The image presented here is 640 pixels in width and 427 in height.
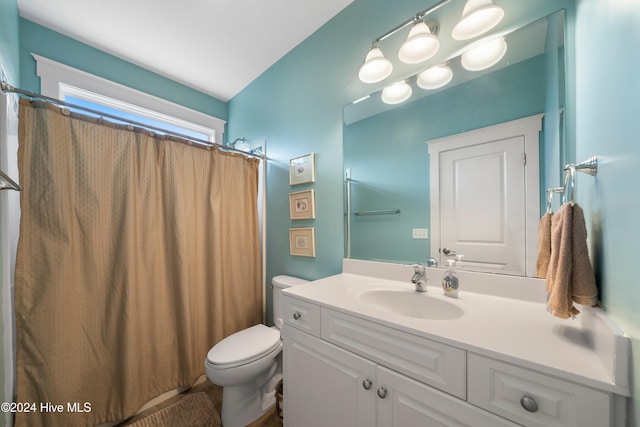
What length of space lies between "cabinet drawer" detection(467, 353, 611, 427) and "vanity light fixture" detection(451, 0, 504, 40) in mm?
1266

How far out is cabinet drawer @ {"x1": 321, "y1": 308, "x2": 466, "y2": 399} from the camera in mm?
615

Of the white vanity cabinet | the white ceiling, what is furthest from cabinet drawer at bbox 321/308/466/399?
the white ceiling

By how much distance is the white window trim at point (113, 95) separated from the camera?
60.0 inches

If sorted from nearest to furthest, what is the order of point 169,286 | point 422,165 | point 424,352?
point 424,352
point 422,165
point 169,286

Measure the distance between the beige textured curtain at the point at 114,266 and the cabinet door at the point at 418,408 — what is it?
140cm

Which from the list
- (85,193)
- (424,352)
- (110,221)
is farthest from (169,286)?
(424,352)

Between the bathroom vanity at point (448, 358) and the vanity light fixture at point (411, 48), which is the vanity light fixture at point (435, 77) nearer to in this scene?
the vanity light fixture at point (411, 48)

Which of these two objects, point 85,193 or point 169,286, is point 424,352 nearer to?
point 169,286

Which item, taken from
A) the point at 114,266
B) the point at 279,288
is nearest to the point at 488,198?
the point at 279,288

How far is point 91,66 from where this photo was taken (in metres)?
1.70

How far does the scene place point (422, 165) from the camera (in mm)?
1188

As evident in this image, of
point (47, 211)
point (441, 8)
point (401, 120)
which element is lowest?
point (47, 211)

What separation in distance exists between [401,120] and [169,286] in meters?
1.86

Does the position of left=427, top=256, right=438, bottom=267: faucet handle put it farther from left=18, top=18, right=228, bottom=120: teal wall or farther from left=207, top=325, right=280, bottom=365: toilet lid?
left=18, top=18, right=228, bottom=120: teal wall
